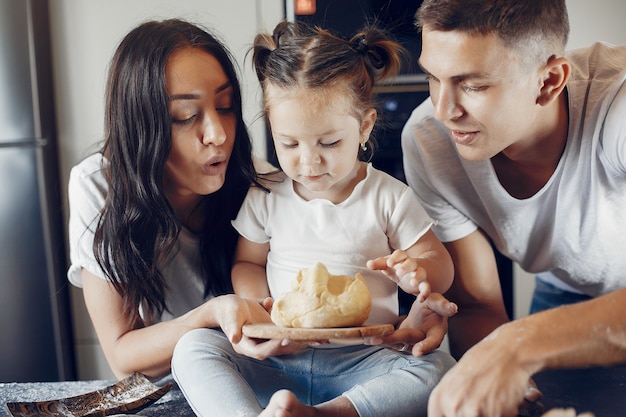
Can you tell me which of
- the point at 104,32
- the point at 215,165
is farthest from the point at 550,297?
the point at 104,32

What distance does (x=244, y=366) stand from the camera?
3.72ft

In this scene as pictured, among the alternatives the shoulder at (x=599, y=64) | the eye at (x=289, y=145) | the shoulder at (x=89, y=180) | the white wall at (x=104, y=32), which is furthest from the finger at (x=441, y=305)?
the white wall at (x=104, y=32)

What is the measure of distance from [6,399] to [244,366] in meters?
0.44

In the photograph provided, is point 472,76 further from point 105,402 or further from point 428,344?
point 105,402

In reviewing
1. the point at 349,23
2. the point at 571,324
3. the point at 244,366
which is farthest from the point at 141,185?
the point at 349,23

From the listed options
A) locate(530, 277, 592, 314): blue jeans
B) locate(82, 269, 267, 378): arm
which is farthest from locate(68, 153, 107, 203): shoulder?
locate(530, 277, 592, 314): blue jeans

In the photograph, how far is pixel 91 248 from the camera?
51.6 inches

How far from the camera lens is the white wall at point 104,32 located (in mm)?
2031

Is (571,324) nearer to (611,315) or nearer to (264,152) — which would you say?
(611,315)

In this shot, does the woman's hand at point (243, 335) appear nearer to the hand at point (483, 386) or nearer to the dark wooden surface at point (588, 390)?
the hand at point (483, 386)

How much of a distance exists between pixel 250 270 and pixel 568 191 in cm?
62

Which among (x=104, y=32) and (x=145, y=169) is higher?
(x=104, y=32)

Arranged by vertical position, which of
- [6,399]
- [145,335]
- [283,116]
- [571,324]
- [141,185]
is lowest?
[6,399]

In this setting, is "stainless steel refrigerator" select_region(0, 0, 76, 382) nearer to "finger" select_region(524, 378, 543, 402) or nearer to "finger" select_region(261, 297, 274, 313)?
"finger" select_region(261, 297, 274, 313)
